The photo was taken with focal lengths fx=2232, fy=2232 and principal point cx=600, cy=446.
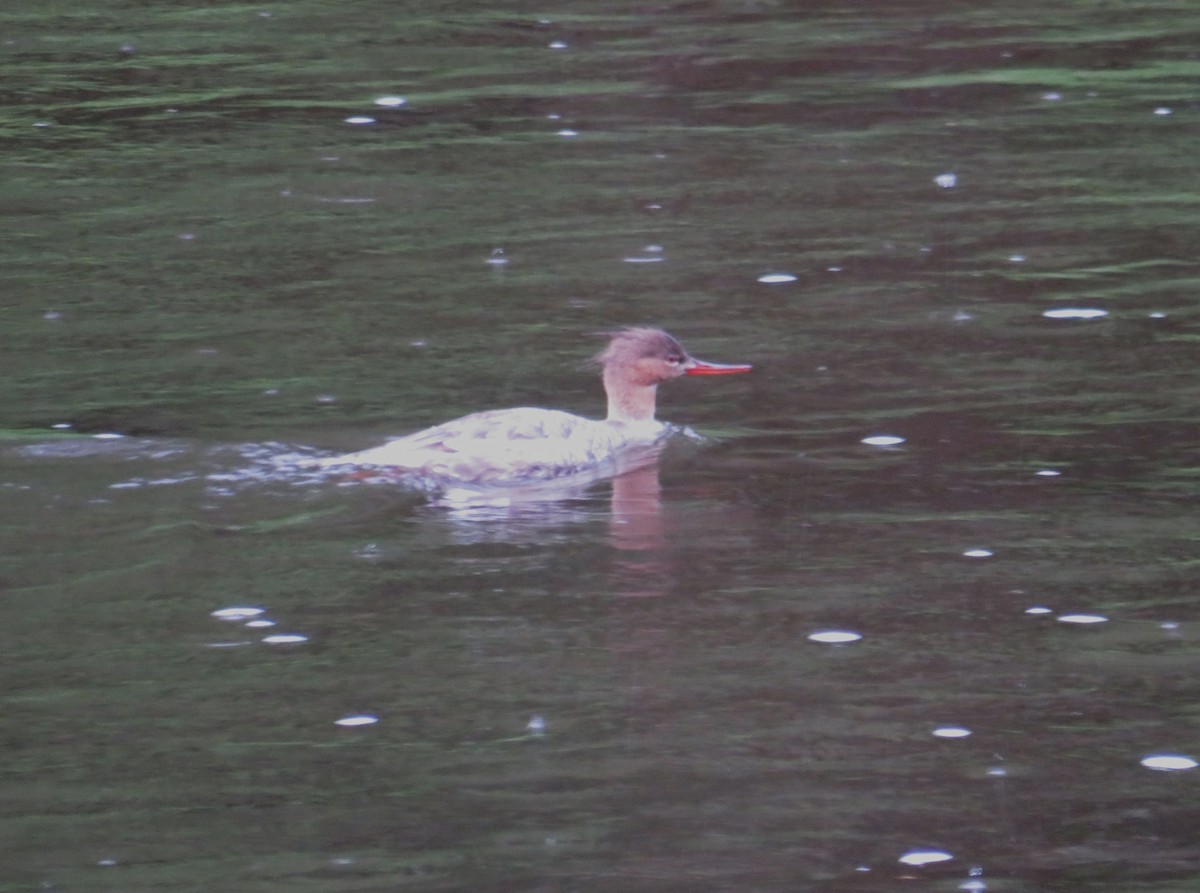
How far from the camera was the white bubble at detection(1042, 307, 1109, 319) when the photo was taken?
33.8 ft

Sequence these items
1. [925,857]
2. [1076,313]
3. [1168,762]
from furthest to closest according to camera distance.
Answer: [1076,313], [1168,762], [925,857]

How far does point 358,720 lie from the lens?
6.46m

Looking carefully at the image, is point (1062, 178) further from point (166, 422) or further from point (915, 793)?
point (915, 793)

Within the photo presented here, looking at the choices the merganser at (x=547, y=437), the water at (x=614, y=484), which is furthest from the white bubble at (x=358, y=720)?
the merganser at (x=547, y=437)

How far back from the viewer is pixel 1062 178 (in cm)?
1268

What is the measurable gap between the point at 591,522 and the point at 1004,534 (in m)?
1.52

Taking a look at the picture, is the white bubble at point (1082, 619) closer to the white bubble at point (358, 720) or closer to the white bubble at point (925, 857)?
the white bubble at point (925, 857)

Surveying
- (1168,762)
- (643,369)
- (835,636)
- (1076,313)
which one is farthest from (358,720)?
(1076,313)

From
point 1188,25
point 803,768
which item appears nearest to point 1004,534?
point 803,768

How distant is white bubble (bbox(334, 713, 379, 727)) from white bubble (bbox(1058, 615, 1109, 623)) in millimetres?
2231

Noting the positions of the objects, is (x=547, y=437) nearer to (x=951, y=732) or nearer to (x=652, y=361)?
(x=652, y=361)

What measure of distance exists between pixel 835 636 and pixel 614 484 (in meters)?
2.05

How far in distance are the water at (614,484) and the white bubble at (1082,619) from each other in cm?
3

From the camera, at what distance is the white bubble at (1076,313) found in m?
10.3
